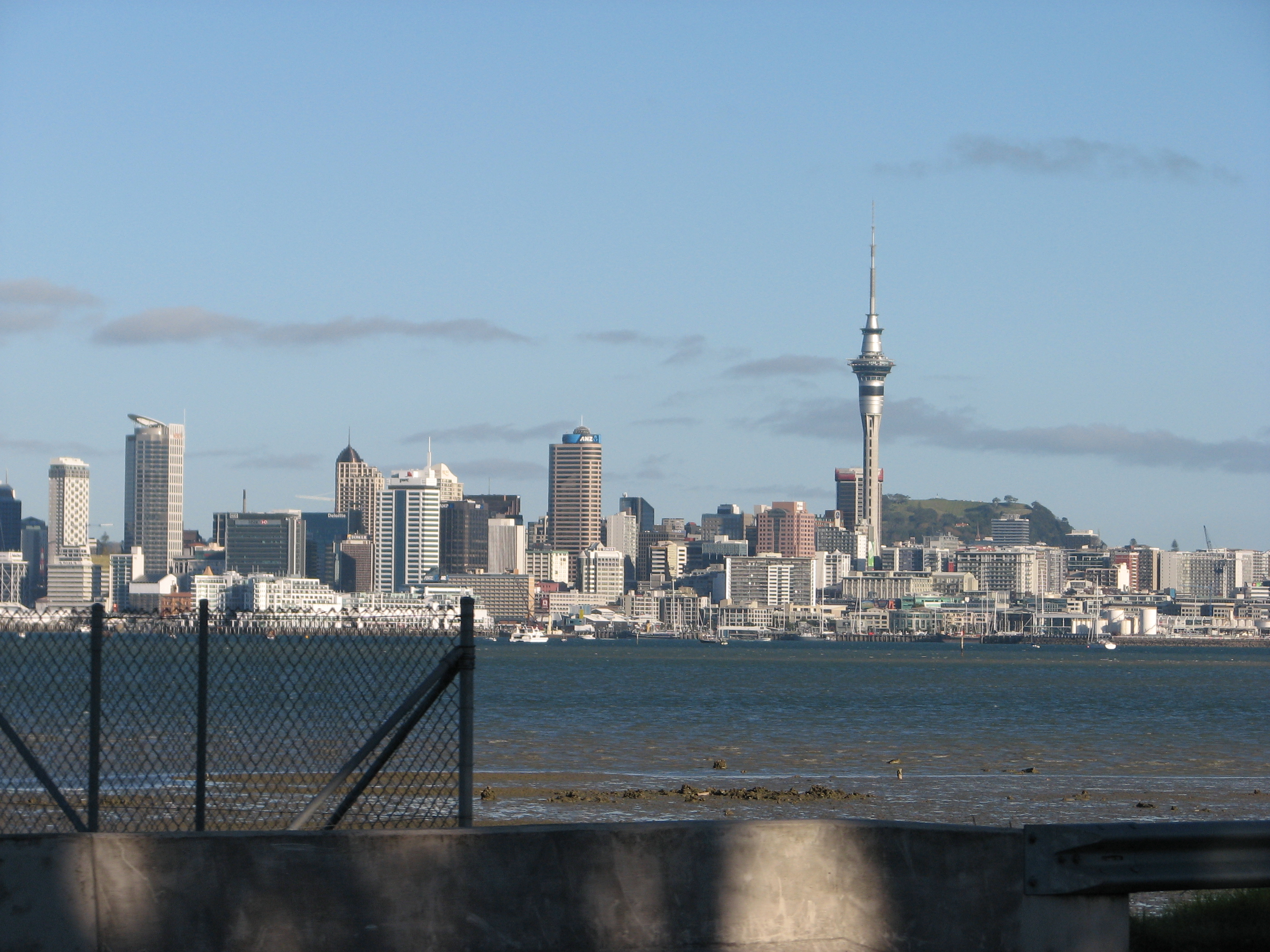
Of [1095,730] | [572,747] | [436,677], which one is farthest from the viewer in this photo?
[1095,730]

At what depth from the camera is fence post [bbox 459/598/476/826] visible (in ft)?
31.0

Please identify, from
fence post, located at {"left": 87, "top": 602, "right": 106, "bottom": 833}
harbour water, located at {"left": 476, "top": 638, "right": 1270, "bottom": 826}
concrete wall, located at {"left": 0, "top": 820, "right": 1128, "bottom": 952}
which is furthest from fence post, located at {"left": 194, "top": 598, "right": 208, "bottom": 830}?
harbour water, located at {"left": 476, "top": 638, "right": 1270, "bottom": 826}

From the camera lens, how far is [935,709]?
5675 cm

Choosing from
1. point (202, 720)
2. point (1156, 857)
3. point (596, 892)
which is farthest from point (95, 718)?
point (1156, 857)

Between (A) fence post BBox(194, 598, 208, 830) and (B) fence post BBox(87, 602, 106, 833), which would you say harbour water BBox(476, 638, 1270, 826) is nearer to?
(A) fence post BBox(194, 598, 208, 830)

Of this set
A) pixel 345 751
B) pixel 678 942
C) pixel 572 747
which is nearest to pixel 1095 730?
pixel 572 747

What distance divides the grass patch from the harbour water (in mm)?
9686

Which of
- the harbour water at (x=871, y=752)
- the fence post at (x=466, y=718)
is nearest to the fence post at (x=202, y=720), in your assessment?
the fence post at (x=466, y=718)

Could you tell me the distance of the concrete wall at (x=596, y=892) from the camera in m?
7.74

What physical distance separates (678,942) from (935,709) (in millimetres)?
50105

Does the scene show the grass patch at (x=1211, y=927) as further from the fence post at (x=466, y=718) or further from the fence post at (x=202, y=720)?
the fence post at (x=202, y=720)

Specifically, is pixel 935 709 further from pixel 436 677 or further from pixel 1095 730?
pixel 436 677

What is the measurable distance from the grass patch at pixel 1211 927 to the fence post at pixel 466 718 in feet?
12.1

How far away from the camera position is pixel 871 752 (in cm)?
3453
